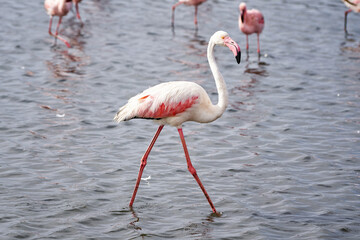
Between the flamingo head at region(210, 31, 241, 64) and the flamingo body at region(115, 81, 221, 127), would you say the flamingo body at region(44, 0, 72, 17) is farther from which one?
the flamingo head at region(210, 31, 241, 64)

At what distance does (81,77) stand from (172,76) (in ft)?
5.61

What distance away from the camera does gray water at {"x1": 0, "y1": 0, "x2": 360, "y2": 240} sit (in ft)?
21.5

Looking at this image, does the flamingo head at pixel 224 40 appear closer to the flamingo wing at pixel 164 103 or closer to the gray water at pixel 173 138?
the flamingo wing at pixel 164 103

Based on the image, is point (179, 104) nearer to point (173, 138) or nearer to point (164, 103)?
point (164, 103)

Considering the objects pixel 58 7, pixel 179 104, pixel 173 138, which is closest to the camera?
pixel 179 104

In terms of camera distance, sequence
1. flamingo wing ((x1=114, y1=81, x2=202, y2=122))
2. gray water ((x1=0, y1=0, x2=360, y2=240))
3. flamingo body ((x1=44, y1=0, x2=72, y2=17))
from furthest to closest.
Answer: flamingo body ((x1=44, y1=0, x2=72, y2=17)) → flamingo wing ((x1=114, y1=81, x2=202, y2=122)) → gray water ((x1=0, y1=0, x2=360, y2=240))

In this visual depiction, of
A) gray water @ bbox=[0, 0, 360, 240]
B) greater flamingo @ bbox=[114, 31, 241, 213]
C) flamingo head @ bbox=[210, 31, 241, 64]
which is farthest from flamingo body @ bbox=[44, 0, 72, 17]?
flamingo head @ bbox=[210, 31, 241, 64]

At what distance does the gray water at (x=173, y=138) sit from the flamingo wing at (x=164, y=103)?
3.24 feet

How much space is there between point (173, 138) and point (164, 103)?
2456 mm

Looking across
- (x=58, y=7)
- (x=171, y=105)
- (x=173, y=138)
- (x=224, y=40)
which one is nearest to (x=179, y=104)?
(x=171, y=105)

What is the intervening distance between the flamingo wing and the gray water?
38.9 inches

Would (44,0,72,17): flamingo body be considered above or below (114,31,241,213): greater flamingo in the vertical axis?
below

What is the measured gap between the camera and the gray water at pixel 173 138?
21.5 ft

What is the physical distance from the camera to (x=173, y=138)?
9.15m
